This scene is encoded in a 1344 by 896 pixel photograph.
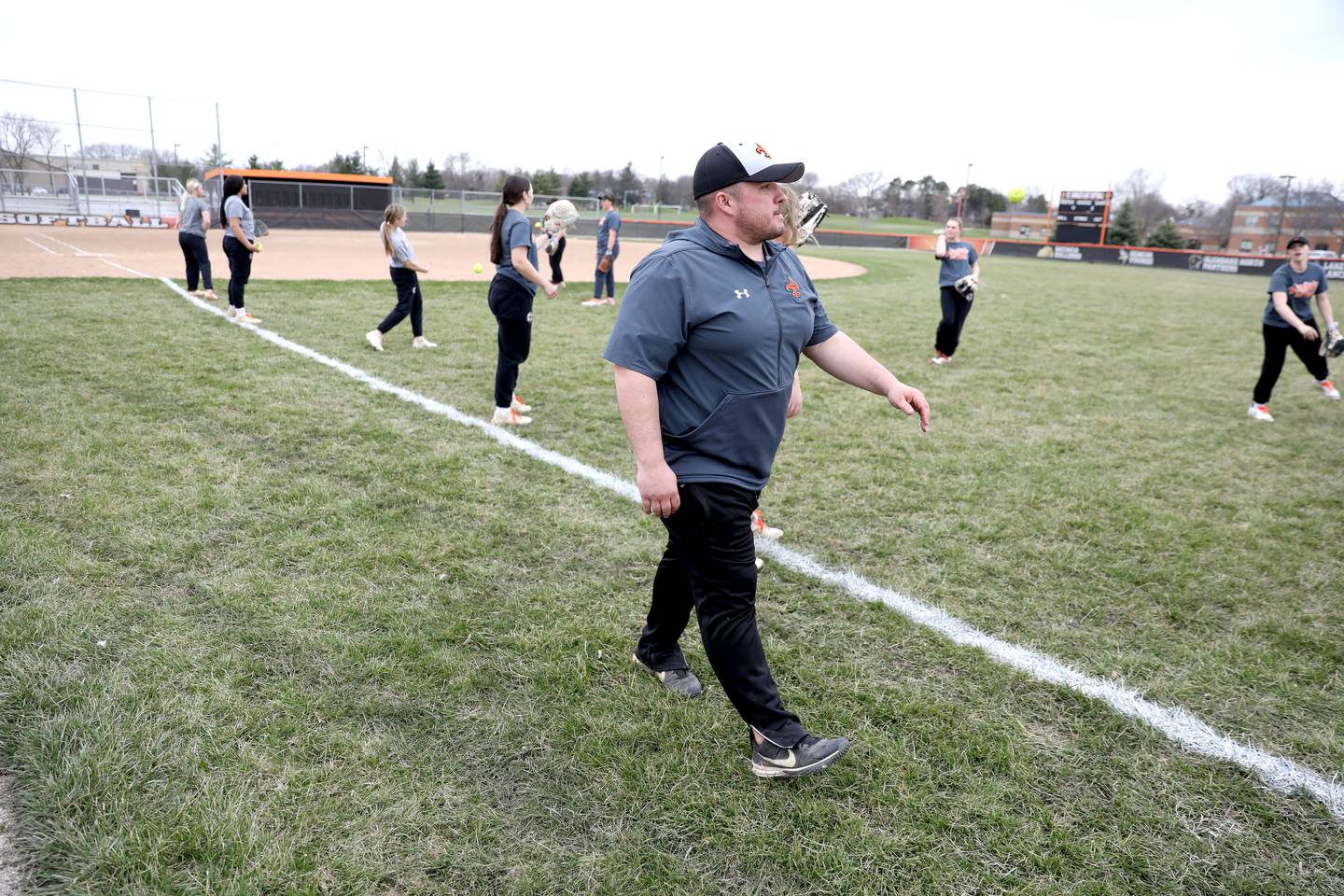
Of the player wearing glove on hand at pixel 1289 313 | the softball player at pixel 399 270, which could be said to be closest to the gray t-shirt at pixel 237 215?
the softball player at pixel 399 270

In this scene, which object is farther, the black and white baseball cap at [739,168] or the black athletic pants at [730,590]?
the black athletic pants at [730,590]

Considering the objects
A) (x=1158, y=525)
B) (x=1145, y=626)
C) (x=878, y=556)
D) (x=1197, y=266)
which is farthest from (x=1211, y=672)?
(x=1197, y=266)

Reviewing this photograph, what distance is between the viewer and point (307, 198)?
37312 mm

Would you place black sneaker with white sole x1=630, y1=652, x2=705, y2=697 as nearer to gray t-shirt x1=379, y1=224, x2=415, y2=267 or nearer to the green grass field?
the green grass field

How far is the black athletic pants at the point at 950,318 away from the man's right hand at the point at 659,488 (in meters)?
8.57

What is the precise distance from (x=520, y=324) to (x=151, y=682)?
13.4 ft

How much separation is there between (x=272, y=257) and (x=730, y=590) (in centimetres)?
2073

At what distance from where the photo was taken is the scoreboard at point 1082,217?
46.7 meters

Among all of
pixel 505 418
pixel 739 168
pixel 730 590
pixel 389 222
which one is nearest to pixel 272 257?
pixel 389 222

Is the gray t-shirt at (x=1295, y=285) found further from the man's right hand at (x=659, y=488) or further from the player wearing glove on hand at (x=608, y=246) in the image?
the player wearing glove on hand at (x=608, y=246)

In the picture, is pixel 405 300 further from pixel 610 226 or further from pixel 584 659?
pixel 584 659

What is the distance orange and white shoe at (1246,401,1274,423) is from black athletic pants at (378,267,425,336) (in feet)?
30.0

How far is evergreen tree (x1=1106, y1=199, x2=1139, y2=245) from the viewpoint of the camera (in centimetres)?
5834

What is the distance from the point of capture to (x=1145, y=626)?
3861 millimetres
